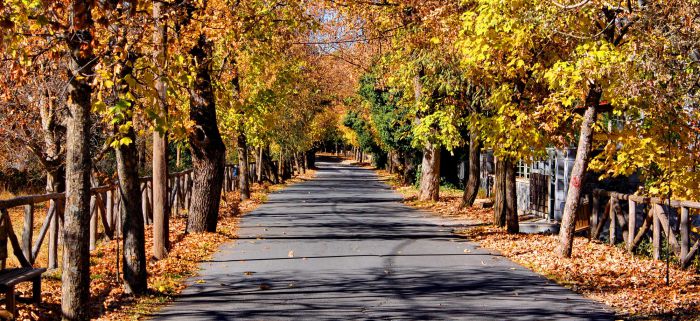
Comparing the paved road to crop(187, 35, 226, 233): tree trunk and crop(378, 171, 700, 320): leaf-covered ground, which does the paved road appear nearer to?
crop(378, 171, 700, 320): leaf-covered ground

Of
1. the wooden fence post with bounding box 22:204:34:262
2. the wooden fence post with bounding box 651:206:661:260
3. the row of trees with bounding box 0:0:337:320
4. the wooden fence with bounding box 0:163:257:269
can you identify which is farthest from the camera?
the wooden fence post with bounding box 651:206:661:260

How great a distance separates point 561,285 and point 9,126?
38.0 feet

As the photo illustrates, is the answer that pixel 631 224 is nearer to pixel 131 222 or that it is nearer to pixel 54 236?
pixel 131 222

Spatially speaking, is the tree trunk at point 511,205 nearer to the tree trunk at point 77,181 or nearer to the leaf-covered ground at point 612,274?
the leaf-covered ground at point 612,274

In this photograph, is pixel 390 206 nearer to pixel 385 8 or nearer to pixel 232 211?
pixel 232 211

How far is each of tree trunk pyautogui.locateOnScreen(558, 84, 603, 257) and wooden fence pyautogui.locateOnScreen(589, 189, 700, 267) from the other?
1278 millimetres

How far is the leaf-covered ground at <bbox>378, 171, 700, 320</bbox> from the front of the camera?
Result: 1002 centimetres

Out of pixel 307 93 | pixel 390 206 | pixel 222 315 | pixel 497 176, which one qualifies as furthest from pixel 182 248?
pixel 307 93

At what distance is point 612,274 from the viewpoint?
1271cm

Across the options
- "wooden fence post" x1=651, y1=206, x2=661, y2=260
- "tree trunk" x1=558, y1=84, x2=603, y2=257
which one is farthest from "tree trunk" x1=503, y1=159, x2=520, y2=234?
"wooden fence post" x1=651, y1=206, x2=661, y2=260

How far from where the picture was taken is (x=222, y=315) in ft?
30.9

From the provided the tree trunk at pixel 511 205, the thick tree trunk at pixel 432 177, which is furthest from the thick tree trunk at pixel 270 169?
the tree trunk at pixel 511 205

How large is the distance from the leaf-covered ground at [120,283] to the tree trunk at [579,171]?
6.47m

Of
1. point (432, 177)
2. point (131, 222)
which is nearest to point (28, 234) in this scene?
point (131, 222)
